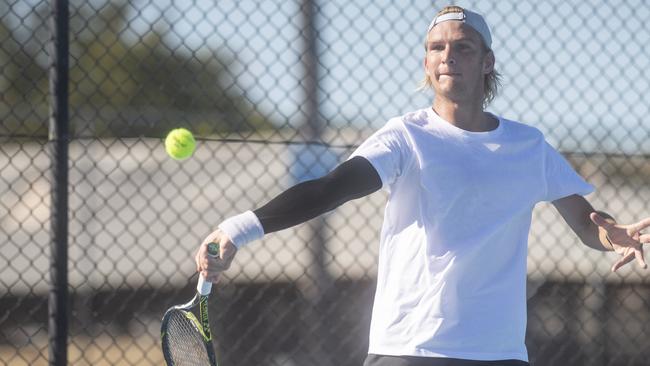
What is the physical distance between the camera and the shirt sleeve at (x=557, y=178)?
3.05m

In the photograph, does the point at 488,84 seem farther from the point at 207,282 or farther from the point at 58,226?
the point at 58,226

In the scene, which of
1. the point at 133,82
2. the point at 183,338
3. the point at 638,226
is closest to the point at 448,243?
the point at 638,226

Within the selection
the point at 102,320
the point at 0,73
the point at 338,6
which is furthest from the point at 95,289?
the point at 338,6

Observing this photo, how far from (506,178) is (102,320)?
8.94 feet

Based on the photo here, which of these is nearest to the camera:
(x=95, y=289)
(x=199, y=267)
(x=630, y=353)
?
(x=199, y=267)

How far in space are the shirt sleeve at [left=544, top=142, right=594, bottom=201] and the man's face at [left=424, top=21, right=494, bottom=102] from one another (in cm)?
25

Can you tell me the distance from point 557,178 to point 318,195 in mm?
762

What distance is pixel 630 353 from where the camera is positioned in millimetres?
5332

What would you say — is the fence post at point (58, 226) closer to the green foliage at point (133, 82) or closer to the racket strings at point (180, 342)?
the green foliage at point (133, 82)

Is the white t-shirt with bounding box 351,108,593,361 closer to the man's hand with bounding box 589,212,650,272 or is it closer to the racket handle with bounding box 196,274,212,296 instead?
Answer: the man's hand with bounding box 589,212,650,272

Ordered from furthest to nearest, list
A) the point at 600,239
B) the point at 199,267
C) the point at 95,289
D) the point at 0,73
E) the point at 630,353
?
the point at 630,353 < the point at 95,289 < the point at 0,73 < the point at 600,239 < the point at 199,267

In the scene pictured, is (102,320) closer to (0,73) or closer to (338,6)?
(0,73)

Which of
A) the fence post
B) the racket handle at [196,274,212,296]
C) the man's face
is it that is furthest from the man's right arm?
the fence post

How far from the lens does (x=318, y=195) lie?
8.66 feet
